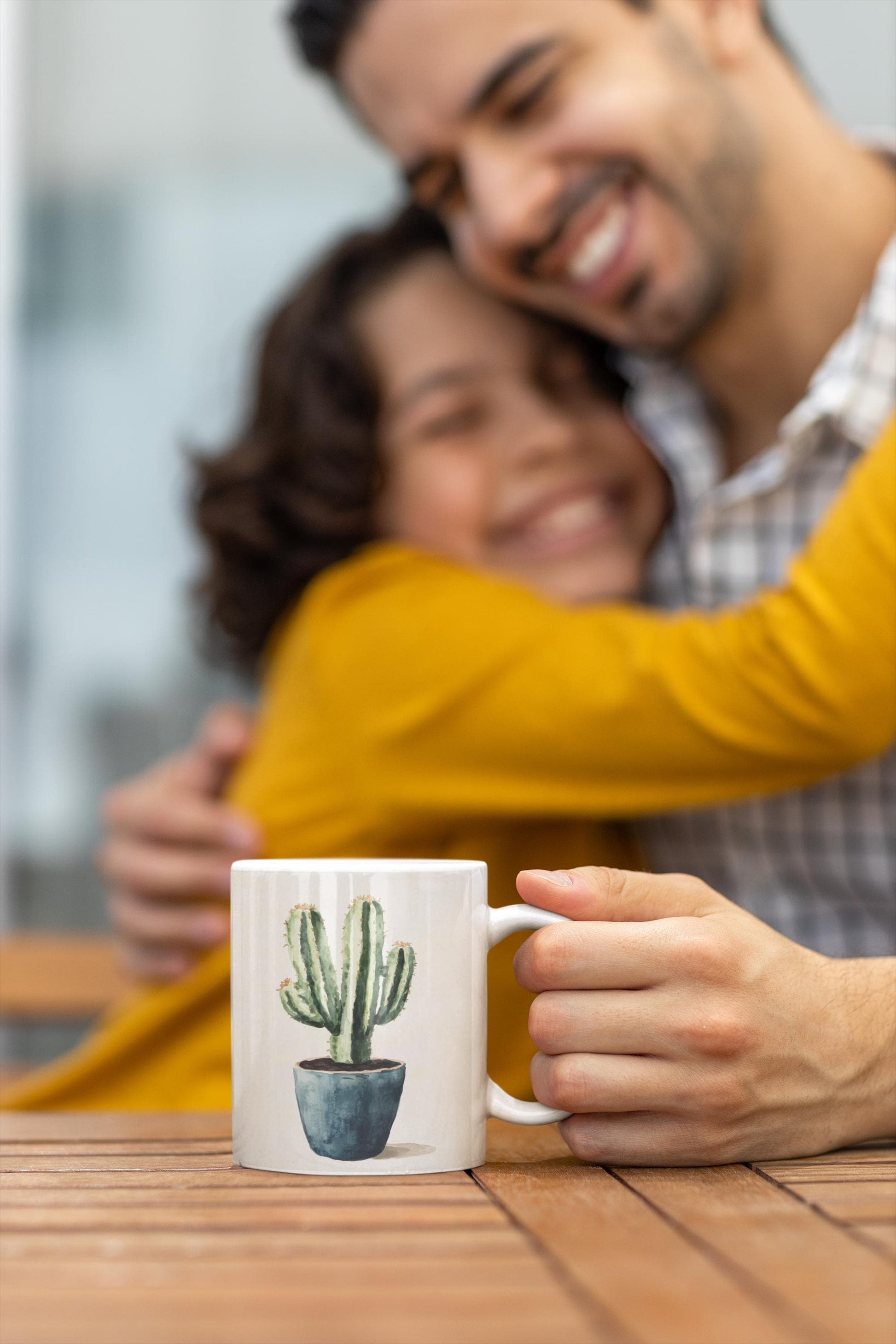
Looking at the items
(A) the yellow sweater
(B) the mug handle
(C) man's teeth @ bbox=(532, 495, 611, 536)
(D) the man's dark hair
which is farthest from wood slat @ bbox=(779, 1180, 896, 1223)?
(D) the man's dark hair

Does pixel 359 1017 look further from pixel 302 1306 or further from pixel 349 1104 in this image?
pixel 302 1306

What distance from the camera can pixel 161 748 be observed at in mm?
1889

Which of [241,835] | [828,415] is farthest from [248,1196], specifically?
[828,415]

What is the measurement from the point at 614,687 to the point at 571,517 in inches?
11.9

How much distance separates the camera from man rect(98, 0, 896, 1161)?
1171 millimetres

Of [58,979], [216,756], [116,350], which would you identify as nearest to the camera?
[216,756]

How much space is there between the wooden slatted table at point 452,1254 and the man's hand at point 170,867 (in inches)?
23.0

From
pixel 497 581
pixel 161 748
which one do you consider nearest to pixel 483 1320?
pixel 497 581

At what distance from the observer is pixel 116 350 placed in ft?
6.16

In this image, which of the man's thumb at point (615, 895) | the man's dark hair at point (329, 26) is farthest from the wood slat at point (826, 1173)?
the man's dark hair at point (329, 26)

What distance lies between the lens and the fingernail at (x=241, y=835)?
3.89 ft

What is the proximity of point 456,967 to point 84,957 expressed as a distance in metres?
1.12

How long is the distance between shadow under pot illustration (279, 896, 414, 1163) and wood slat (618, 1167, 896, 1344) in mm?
112

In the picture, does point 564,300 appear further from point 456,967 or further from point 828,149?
point 456,967
